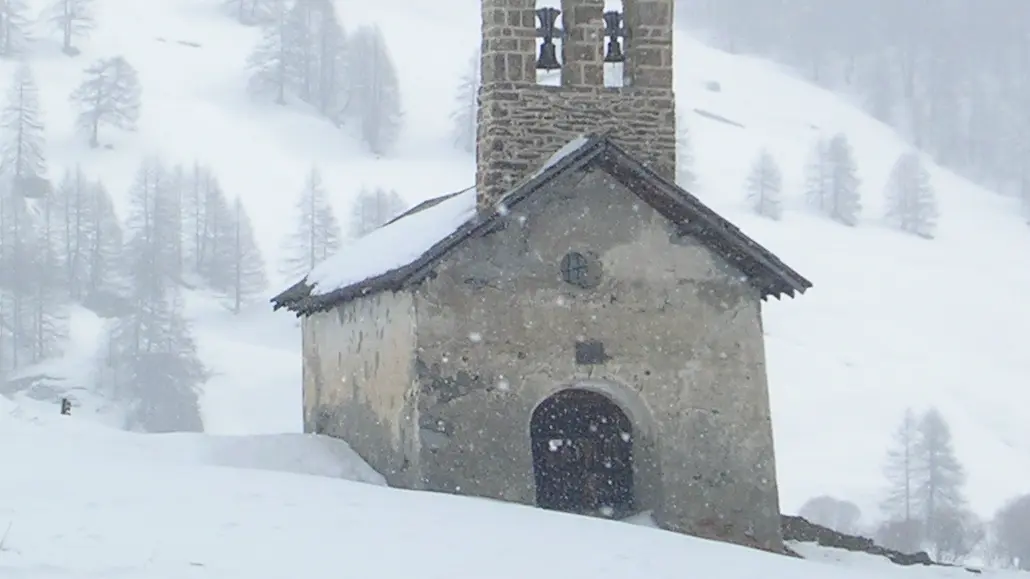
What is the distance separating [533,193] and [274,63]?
92857 mm

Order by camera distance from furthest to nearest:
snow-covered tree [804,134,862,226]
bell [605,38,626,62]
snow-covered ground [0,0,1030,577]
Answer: snow-covered tree [804,134,862,226]
bell [605,38,626,62]
snow-covered ground [0,0,1030,577]

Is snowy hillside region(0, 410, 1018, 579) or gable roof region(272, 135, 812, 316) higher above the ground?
gable roof region(272, 135, 812, 316)

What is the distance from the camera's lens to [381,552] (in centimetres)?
867

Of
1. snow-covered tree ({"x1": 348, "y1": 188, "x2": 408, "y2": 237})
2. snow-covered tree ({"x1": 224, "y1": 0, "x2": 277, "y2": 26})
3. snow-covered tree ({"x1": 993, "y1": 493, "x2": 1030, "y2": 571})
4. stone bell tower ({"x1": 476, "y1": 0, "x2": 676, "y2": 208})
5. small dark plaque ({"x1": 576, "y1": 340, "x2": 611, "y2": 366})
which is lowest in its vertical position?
snow-covered tree ({"x1": 993, "y1": 493, "x2": 1030, "y2": 571})

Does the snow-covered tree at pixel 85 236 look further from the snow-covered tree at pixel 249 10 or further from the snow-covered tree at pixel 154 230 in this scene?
the snow-covered tree at pixel 249 10

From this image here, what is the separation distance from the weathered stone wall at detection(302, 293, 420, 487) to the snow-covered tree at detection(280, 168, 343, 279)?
54468mm

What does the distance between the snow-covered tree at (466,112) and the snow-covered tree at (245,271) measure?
2293 cm

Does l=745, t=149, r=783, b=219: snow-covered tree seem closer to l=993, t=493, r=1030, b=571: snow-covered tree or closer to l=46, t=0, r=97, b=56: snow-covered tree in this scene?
l=993, t=493, r=1030, b=571: snow-covered tree

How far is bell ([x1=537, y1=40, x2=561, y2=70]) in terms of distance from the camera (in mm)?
16406

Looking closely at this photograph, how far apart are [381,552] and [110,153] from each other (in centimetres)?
8276

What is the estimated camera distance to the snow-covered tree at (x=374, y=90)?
98.2 meters

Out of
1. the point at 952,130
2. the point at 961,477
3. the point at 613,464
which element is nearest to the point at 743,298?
the point at 613,464

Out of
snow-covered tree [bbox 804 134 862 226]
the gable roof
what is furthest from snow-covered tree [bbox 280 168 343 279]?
the gable roof

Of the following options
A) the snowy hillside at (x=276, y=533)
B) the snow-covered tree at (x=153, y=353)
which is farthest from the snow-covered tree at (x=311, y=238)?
the snowy hillside at (x=276, y=533)
